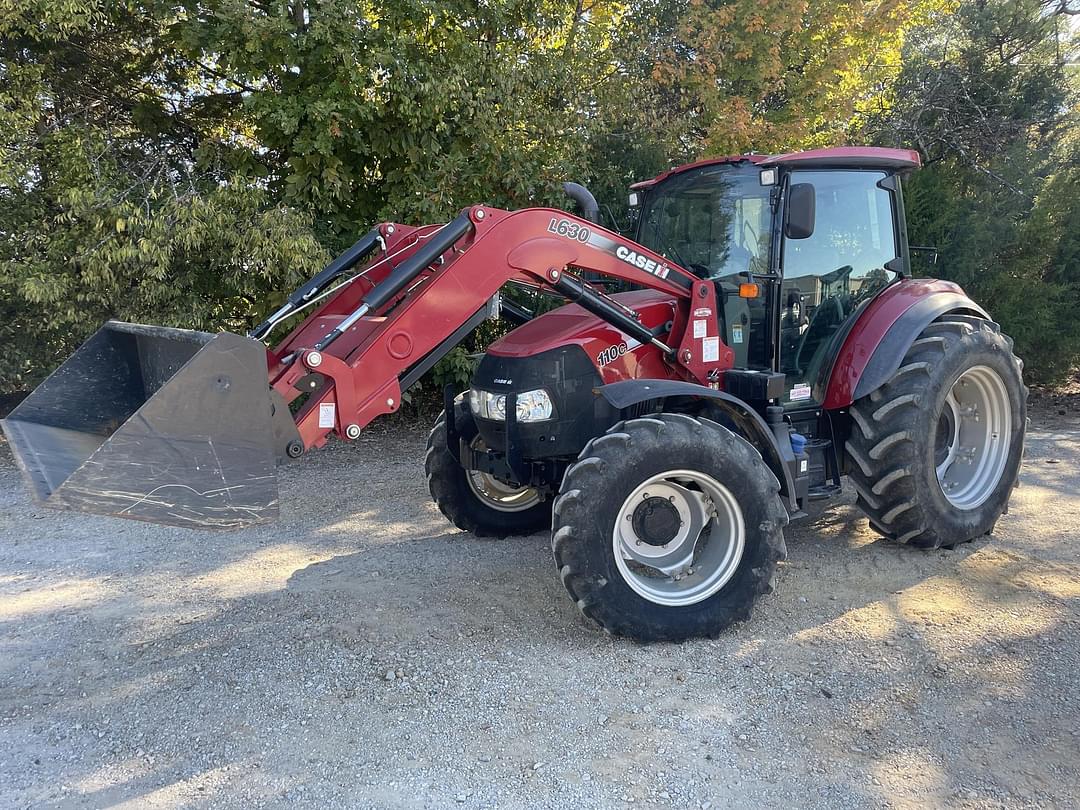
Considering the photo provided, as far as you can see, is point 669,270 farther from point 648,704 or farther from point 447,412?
point 648,704

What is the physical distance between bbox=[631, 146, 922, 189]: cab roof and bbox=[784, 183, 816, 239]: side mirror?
29 centimetres

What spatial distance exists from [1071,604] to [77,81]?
9.07 m

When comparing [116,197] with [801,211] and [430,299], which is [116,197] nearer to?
[430,299]

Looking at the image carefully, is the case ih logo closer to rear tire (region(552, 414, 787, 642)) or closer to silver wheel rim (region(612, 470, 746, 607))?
rear tire (region(552, 414, 787, 642))

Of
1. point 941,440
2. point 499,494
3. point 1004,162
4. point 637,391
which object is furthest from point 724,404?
point 1004,162

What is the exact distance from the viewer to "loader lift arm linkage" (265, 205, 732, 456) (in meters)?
3.70

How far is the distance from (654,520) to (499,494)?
1565mm

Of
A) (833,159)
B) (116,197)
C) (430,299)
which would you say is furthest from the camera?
(116,197)

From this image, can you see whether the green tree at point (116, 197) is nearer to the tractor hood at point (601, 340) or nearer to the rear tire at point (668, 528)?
the tractor hood at point (601, 340)

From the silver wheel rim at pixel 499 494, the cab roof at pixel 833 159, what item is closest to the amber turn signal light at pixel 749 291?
the cab roof at pixel 833 159

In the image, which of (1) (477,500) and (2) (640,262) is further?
(1) (477,500)

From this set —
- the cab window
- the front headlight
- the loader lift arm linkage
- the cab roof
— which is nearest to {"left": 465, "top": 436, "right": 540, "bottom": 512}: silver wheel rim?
the front headlight

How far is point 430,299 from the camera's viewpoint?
3.88 meters

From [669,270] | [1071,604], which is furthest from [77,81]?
[1071,604]
